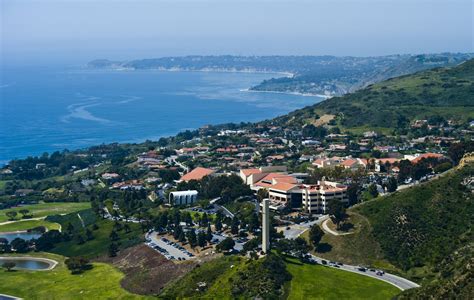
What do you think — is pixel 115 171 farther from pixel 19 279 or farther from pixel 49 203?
pixel 19 279

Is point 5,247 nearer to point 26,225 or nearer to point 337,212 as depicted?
point 26,225

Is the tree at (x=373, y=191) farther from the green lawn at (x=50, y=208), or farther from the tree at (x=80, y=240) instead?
the green lawn at (x=50, y=208)

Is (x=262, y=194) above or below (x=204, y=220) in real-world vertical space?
above

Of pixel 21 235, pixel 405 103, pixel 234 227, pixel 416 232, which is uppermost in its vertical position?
pixel 416 232

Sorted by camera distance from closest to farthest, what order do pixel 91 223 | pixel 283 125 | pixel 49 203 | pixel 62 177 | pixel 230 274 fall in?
pixel 230 274 < pixel 91 223 < pixel 49 203 < pixel 62 177 < pixel 283 125

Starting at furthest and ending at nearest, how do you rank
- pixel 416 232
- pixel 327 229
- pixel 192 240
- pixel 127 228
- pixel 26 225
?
pixel 26 225 → pixel 127 228 → pixel 327 229 → pixel 192 240 → pixel 416 232

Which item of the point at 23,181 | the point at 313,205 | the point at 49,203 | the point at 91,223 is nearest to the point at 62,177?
the point at 23,181

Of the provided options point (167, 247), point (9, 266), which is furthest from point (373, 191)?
point (9, 266)
